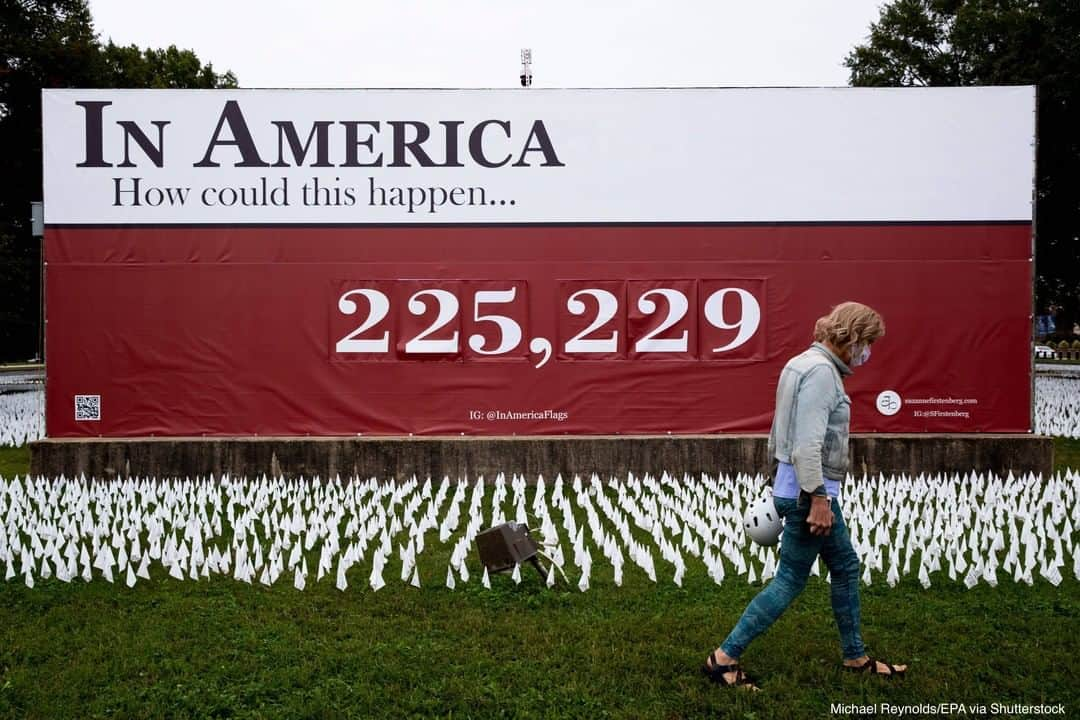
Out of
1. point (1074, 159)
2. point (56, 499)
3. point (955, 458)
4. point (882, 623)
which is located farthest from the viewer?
point (1074, 159)

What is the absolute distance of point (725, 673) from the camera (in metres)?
4.76

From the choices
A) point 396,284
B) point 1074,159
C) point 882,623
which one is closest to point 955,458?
point 882,623

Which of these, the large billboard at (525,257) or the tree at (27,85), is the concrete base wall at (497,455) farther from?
the tree at (27,85)

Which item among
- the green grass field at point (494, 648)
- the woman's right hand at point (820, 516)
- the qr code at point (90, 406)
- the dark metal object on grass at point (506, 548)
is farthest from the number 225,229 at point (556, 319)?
the woman's right hand at point (820, 516)

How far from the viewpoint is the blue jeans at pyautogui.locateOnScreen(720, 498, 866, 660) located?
457cm

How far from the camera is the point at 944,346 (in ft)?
34.6

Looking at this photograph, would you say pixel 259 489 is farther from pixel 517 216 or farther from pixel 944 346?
pixel 944 346

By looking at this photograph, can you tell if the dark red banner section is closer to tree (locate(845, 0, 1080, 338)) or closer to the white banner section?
the white banner section

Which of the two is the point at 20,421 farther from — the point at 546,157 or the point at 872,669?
the point at 872,669

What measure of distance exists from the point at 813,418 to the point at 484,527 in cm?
455

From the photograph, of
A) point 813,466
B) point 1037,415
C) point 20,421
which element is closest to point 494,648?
point 813,466

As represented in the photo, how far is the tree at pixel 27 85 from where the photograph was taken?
3288 cm

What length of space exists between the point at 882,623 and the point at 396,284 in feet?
21.8

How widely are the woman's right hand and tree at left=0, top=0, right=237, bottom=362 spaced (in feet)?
109
